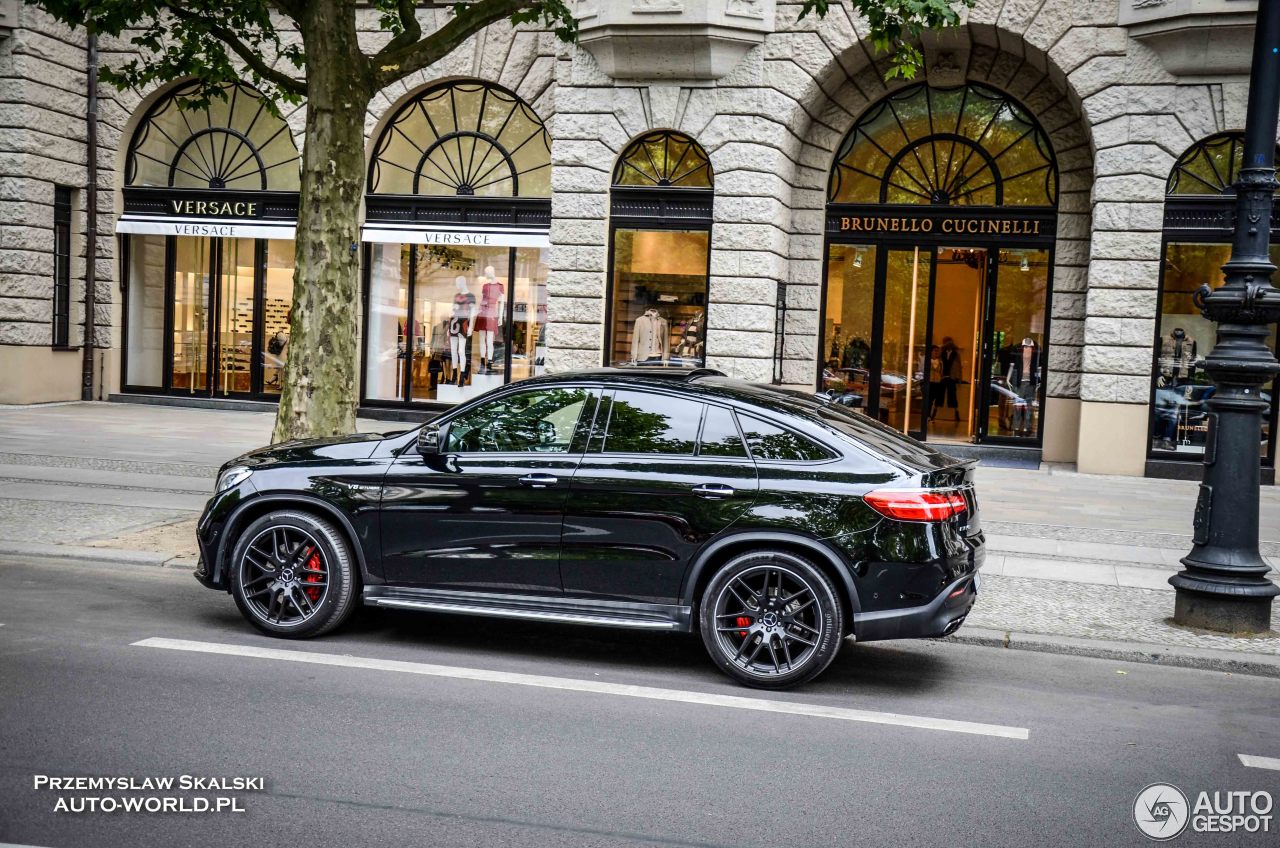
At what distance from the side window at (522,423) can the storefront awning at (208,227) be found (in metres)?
14.9

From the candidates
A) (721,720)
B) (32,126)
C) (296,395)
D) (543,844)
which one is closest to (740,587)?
(721,720)

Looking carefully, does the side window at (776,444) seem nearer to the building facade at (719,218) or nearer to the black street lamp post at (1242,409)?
the black street lamp post at (1242,409)

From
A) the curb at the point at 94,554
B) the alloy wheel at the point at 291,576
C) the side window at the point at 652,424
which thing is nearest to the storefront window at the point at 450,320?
the curb at the point at 94,554

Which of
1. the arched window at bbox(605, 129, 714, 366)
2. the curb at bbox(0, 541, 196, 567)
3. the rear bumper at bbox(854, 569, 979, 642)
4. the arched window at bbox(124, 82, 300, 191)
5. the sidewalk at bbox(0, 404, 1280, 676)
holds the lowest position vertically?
the curb at bbox(0, 541, 196, 567)

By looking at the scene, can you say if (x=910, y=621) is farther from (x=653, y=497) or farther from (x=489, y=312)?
(x=489, y=312)

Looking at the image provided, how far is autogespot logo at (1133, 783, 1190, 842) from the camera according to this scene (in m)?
4.64

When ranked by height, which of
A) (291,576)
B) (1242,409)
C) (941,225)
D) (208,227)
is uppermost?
(941,225)

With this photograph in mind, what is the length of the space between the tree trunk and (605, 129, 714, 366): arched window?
803 centimetres

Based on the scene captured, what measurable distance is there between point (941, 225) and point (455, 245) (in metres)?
7.95

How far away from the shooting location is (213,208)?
21375mm

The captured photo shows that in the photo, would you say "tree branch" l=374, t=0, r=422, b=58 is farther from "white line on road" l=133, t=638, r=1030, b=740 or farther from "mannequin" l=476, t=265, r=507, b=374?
"mannequin" l=476, t=265, r=507, b=374

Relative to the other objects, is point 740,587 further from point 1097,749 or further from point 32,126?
point 32,126

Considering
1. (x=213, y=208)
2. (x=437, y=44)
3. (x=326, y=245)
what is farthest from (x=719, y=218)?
(x=213, y=208)

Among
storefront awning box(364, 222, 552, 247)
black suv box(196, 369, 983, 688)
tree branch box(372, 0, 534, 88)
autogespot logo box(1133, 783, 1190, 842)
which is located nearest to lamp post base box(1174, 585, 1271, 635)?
black suv box(196, 369, 983, 688)
